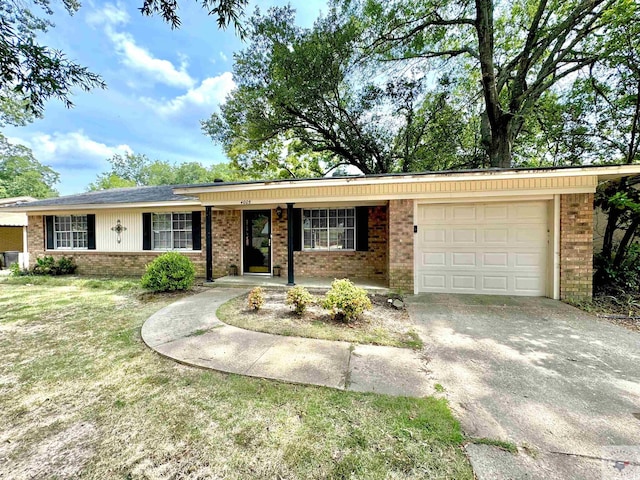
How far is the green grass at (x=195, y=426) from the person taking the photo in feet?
5.82

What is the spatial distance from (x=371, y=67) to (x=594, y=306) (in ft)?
37.1

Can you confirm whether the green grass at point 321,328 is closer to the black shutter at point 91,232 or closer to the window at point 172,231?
the window at point 172,231

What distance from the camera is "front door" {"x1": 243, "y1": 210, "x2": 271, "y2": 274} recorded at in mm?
8992

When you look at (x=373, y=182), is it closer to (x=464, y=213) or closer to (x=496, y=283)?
(x=464, y=213)

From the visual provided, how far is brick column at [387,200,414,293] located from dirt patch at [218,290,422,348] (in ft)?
3.59

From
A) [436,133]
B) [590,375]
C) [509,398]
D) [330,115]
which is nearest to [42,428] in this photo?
[509,398]

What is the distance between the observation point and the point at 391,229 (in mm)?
6711

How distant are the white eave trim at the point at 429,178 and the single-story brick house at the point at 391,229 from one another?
0.02m

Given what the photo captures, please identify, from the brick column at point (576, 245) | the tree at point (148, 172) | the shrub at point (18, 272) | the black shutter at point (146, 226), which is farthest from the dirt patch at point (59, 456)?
the tree at point (148, 172)

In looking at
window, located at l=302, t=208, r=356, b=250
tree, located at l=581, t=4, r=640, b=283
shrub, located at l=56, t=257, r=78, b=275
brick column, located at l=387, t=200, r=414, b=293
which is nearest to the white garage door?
brick column, located at l=387, t=200, r=414, b=293

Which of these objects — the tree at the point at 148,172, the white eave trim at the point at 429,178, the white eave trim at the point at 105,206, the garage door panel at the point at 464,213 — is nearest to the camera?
the white eave trim at the point at 429,178

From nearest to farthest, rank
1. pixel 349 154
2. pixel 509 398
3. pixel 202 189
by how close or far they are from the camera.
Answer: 1. pixel 509 398
2. pixel 202 189
3. pixel 349 154

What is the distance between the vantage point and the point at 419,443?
196 cm

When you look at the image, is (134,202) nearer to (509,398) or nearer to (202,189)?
(202,189)
